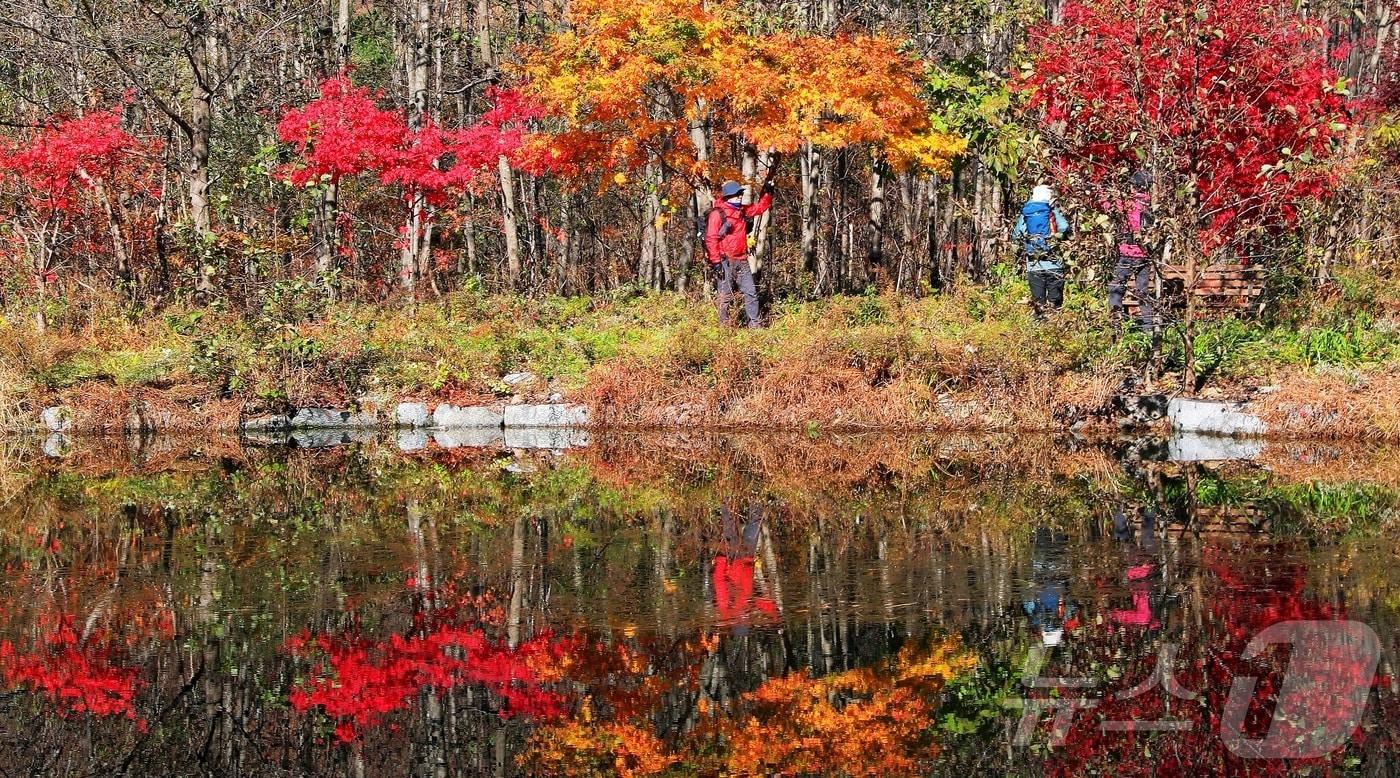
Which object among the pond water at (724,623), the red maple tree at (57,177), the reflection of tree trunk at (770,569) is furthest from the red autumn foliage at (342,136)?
the reflection of tree trunk at (770,569)

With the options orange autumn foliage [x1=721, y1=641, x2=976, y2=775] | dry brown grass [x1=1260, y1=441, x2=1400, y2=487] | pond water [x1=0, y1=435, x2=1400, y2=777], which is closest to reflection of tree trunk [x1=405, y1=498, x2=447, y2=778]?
pond water [x1=0, y1=435, x2=1400, y2=777]

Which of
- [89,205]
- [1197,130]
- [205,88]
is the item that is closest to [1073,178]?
[1197,130]

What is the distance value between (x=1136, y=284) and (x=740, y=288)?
14.4ft

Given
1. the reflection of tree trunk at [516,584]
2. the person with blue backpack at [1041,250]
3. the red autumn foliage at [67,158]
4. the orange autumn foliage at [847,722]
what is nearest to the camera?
the orange autumn foliage at [847,722]

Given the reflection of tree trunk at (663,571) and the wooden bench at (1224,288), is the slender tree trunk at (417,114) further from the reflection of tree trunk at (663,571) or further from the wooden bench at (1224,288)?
the reflection of tree trunk at (663,571)

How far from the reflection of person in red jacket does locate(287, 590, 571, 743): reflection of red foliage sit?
2.93 ft

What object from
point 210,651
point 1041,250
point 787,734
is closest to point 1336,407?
point 1041,250

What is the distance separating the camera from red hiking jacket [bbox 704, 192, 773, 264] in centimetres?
1565

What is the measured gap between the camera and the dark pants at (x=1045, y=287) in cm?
1451

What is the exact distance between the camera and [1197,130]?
43.8 feet

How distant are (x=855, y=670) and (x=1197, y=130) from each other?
8848mm

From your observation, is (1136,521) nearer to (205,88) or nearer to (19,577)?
(19,577)

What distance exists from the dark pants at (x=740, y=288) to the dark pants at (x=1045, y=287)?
3.06 m

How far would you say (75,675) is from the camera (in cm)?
652
